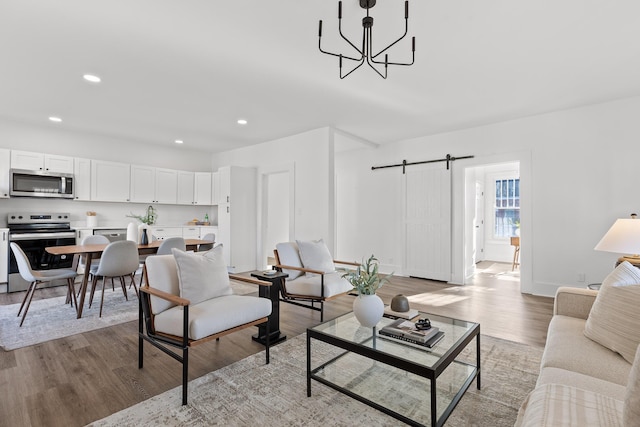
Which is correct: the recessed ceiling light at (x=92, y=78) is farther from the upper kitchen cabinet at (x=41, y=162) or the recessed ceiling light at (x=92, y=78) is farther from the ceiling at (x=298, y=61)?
the upper kitchen cabinet at (x=41, y=162)

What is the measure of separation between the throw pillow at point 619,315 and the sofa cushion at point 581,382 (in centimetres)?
29

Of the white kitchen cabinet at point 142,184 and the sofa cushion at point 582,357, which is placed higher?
the white kitchen cabinet at point 142,184

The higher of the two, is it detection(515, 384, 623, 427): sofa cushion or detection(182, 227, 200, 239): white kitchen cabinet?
detection(182, 227, 200, 239): white kitchen cabinet

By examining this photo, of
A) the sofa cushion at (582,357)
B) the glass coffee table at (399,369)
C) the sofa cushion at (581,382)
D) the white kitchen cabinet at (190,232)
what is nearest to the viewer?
the sofa cushion at (581,382)

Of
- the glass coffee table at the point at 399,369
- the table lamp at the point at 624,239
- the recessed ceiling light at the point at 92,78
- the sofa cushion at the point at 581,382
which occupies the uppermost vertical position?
the recessed ceiling light at the point at 92,78

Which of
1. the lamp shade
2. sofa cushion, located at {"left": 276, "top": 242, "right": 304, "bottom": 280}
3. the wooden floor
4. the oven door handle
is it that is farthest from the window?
the oven door handle

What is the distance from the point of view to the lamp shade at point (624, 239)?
2484 mm

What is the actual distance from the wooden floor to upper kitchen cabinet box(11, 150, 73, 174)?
6.90 feet

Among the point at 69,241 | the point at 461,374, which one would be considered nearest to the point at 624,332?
the point at 461,374

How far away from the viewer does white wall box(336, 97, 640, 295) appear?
3.88 meters

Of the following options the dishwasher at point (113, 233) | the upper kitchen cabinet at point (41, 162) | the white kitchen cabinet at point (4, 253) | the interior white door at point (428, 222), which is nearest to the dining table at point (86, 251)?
the white kitchen cabinet at point (4, 253)

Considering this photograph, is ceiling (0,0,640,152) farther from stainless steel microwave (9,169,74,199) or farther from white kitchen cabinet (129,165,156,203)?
white kitchen cabinet (129,165,156,203)

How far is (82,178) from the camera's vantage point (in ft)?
17.5

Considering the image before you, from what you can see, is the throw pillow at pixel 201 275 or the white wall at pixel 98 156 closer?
the throw pillow at pixel 201 275
